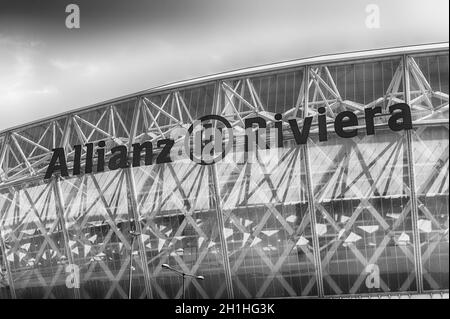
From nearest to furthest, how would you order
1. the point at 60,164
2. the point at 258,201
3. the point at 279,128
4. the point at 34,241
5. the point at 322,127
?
1. the point at 322,127
2. the point at 279,128
3. the point at 258,201
4. the point at 60,164
5. the point at 34,241

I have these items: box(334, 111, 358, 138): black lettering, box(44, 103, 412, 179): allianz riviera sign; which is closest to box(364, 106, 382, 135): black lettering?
box(44, 103, 412, 179): allianz riviera sign

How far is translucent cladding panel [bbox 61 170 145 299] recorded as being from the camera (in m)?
23.9

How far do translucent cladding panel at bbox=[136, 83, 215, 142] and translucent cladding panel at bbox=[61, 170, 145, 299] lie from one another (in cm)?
221

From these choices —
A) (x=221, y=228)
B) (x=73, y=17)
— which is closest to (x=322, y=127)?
(x=221, y=228)

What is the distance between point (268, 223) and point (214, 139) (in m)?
3.81

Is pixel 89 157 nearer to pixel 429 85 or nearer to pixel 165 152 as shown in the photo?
pixel 165 152

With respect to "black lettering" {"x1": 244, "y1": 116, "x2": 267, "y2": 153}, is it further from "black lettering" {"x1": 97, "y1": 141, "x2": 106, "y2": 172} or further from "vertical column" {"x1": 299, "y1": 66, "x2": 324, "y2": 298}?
"black lettering" {"x1": 97, "y1": 141, "x2": 106, "y2": 172}

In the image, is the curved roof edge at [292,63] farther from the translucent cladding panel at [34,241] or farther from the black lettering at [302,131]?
the translucent cladding panel at [34,241]

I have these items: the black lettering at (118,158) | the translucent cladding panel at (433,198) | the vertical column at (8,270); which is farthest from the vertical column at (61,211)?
the translucent cladding panel at (433,198)

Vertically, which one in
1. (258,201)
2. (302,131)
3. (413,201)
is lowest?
(413,201)

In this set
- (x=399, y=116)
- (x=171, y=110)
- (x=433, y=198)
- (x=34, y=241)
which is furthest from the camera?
(x=34, y=241)

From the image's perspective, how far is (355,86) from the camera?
2180 centimetres

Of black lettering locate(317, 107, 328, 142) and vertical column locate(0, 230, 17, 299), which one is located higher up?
black lettering locate(317, 107, 328, 142)
